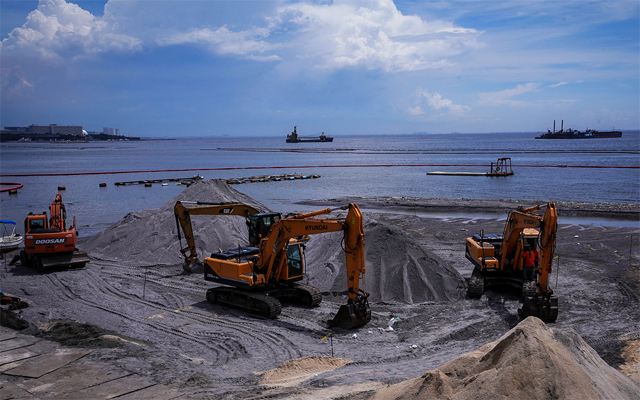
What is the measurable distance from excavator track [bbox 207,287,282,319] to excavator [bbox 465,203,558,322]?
6.38 meters

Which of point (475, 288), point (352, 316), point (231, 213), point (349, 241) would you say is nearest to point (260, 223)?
point (231, 213)

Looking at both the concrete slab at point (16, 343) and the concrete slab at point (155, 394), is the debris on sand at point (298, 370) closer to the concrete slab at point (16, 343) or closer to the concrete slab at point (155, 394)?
the concrete slab at point (155, 394)

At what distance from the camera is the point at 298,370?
9719 mm

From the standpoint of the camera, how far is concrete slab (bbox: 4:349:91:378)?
9.42 metres

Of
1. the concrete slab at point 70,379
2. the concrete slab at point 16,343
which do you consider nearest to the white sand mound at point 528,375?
the concrete slab at point 70,379

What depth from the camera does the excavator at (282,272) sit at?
1218 centimetres

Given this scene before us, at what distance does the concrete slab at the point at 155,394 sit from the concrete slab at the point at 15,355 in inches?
133

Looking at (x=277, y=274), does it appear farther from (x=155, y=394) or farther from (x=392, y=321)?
(x=155, y=394)

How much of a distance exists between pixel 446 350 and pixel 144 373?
255 inches

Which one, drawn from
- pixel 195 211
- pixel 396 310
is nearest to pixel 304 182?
pixel 195 211

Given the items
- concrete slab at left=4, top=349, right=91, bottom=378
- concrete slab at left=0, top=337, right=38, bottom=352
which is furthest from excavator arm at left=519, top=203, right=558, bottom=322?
concrete slab at left=0, top=337, right=38, bottom=352

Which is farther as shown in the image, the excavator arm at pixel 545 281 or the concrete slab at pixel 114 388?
the excavator arm at pixel 545 281

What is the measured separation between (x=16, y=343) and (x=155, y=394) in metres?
4.74

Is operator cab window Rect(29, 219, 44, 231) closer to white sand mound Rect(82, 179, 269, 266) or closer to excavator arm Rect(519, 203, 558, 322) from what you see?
white sand mound Rect(82, 179, 269, 266)
